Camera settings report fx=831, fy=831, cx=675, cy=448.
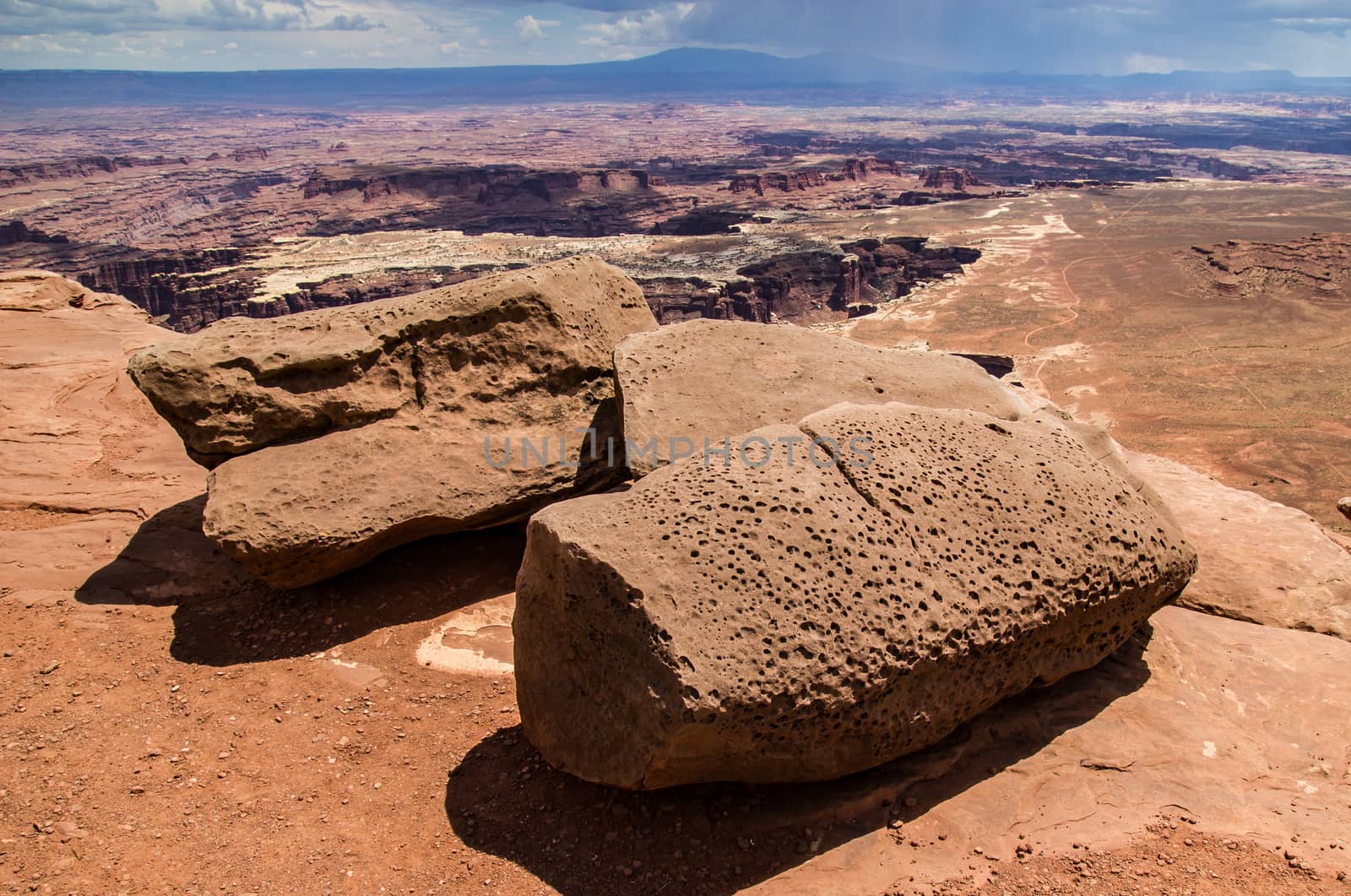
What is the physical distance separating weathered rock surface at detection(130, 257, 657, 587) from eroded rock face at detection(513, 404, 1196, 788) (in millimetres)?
1987

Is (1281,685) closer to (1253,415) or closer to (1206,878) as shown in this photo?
(1206,878)

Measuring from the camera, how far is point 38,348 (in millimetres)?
10547

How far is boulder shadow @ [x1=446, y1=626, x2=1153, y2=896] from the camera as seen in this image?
3.68 metres

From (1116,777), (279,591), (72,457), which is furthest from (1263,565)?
(72,457)

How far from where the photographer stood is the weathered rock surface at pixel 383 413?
18.6ft

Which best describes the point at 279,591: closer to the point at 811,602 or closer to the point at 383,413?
the point at 383,413

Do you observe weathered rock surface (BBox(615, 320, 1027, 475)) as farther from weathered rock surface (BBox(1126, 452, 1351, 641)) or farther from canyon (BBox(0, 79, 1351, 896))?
weathered rock surface (BBox(1126, 452, 1351, 641))

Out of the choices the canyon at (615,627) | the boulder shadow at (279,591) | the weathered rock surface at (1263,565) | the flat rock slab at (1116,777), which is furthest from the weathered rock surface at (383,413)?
the weathered rock surface at (1263,565)

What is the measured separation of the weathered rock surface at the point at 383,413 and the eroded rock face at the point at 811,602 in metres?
1.99

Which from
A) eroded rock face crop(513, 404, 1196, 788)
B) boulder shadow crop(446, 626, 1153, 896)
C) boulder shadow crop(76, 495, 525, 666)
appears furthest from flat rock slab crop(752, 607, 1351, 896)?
boulder shadow crop(76, 495, 525, 666)

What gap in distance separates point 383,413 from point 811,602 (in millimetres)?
3985

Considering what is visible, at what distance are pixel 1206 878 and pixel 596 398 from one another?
16.6 ft

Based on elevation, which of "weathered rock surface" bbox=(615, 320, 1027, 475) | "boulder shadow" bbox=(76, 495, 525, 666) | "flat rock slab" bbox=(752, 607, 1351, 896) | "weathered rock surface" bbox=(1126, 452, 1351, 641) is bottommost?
"boulder shadow" bbox=(76, 495, 525, 666)

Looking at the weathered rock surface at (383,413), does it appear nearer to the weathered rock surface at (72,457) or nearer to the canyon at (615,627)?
the canyon at (615,627)
